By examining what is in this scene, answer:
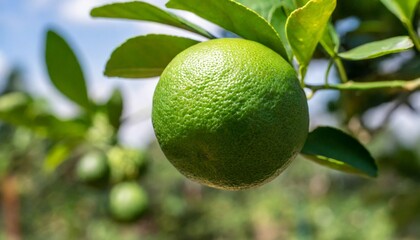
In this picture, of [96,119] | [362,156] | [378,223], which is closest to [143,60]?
[362,156]

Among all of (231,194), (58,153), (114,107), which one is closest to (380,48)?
(114,107)

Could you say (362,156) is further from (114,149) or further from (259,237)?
(259,237)

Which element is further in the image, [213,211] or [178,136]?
[213,211]

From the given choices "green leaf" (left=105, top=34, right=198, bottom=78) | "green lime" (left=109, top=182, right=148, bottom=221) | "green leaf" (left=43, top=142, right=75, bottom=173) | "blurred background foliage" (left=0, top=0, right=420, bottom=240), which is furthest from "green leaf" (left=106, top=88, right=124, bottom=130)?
"green leaf" (left=105, top=34, right=198, bottom=78)

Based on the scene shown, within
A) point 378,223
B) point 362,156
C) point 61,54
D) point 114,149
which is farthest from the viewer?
point 378,223

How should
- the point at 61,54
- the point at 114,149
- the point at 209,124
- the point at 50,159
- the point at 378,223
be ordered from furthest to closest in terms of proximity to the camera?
1. the point at 378,223
2. the point at 114,149
3. the point at 50,159
4. the point at 61,54
5. the point at 209,124

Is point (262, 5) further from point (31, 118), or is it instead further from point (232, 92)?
point (31, 118)

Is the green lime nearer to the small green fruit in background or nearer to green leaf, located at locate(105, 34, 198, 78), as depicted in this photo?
the small green fruit in background
